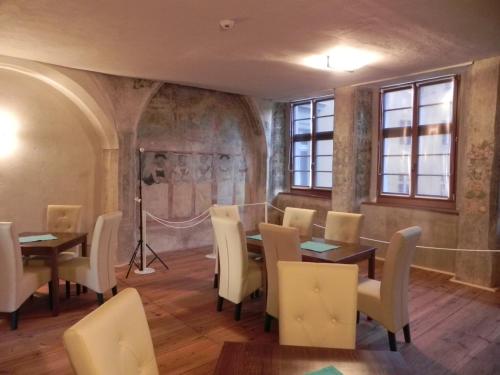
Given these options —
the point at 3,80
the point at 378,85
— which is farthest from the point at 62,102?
the point at 378,85

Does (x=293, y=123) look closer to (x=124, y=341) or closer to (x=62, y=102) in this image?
(x=62, y=102)

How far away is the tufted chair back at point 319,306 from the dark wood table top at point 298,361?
28 cm

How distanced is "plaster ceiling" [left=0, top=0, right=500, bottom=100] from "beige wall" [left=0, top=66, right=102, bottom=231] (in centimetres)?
73

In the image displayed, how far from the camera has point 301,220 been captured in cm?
443

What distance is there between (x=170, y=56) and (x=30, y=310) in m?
3.02

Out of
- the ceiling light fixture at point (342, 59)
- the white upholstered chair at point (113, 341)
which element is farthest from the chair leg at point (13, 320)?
the ceiling light fixture at point (342, 59)

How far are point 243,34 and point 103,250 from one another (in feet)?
8.18

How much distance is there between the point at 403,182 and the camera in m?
5.50

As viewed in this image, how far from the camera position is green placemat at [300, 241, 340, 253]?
3375mm

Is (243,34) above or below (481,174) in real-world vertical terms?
above

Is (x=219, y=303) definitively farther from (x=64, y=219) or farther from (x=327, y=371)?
(x=327, y=371)

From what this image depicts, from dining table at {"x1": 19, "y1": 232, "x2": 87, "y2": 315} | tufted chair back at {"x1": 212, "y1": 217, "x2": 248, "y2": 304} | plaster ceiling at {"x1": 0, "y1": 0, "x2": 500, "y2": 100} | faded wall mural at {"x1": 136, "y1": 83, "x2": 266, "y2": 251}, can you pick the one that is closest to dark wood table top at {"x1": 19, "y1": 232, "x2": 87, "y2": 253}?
dining table at {"x1": 19, "y1": 232, "x2": 87, "y2": 315}

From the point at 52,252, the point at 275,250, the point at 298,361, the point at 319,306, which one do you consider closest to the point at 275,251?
the point at 275,250

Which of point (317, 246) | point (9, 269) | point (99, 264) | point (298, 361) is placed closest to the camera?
point (298, 361)
